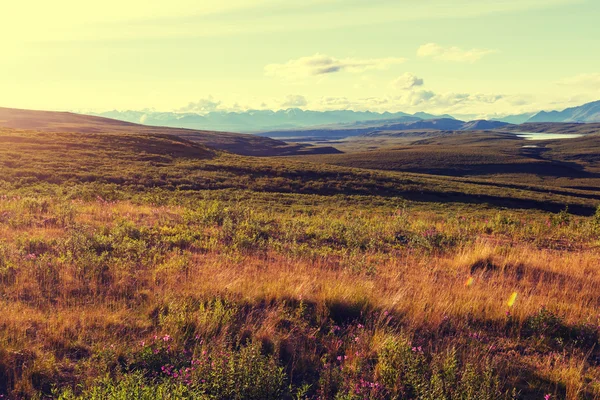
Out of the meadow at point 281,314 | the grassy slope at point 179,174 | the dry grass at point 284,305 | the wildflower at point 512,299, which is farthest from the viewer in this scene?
the grassy slope at point 179,174

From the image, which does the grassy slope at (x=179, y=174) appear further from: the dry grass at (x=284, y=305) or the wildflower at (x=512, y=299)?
the wildflower at (x=512, y=299)

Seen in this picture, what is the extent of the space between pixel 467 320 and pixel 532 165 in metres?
122

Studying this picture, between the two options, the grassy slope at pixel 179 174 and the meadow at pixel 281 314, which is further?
the grassy slope at pixel 179 174

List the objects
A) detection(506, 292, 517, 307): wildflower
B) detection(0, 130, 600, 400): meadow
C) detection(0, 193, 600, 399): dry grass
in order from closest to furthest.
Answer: detection(0, 130, 600, 400): meadow → detection(0, 193, 600, 399): dry grass → detection(506, 292, 517, 307): wildflower

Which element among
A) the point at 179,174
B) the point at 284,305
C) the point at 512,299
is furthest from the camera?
the point at 179,174

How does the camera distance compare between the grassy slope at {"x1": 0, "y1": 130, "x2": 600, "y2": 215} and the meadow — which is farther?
the grassy slope at {"x1": 0, "y1": 130, "x2": 600, "y2": 215}

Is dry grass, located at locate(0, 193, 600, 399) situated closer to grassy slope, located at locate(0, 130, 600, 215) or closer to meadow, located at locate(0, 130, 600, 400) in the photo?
meadow, located at locate(0, 130, 600, 400)

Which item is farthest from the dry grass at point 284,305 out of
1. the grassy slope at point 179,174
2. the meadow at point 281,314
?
the grassy slope at point 179,174

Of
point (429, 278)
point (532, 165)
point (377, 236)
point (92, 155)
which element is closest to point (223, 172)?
point (92, 155)

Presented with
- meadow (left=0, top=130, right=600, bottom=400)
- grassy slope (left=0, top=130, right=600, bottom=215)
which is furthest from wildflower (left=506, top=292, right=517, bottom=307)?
grassy slope (left=0, top=130, right=600, bottom=215)

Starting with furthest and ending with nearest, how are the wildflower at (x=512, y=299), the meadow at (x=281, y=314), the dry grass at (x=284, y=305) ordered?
the wildflower at (x=512, y=299) → the dry grass at (x=284, y=305) → the meadow at (x=281, y=314)

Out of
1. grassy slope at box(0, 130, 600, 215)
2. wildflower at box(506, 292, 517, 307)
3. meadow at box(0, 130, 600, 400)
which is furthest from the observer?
grassy slope at box(0, 130, 600, 215)

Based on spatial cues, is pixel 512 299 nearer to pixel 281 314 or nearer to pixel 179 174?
pixel 281 314

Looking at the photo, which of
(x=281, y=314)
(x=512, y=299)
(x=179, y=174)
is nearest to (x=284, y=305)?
(x=281, y=314)
